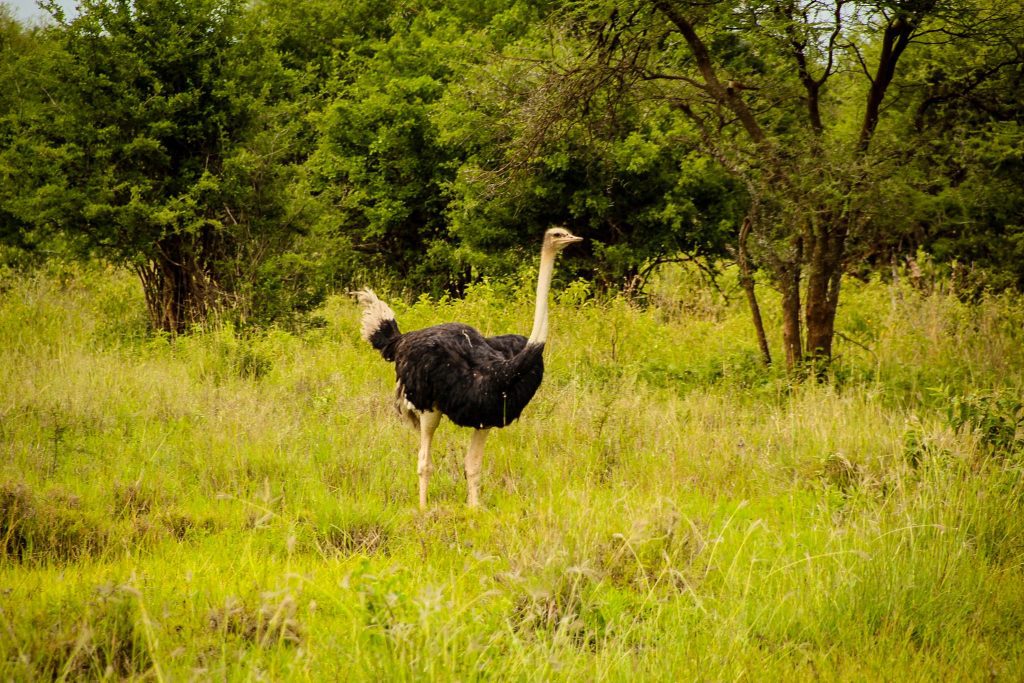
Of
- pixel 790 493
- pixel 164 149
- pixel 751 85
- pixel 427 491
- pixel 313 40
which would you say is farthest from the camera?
pixel 313 40

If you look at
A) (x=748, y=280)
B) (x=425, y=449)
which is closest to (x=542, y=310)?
(x=425, y=449)

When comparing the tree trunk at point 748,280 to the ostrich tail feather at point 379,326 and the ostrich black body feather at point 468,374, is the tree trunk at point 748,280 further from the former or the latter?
the ostrich tail feather at point 379,326

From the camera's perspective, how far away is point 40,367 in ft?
29.3

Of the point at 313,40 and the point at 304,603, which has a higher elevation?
the point at 313,40

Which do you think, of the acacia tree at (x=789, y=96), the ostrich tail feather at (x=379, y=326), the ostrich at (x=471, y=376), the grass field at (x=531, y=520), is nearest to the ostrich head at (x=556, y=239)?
the ostrich at (x=471, y=376)

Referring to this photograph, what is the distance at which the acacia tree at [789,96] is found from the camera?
27.8ft

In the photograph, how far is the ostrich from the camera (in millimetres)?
5918

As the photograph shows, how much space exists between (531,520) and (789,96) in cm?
637

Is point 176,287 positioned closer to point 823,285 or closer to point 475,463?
point 475,463

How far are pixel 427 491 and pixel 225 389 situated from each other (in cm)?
314

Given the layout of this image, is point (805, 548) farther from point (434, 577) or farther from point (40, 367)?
point (40, 367)

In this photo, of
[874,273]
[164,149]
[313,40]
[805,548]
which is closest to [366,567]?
[805,548]

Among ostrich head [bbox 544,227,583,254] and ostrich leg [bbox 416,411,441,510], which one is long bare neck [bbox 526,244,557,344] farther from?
ostrich leg [bbox 416,411,441,510]

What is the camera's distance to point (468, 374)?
605cm
